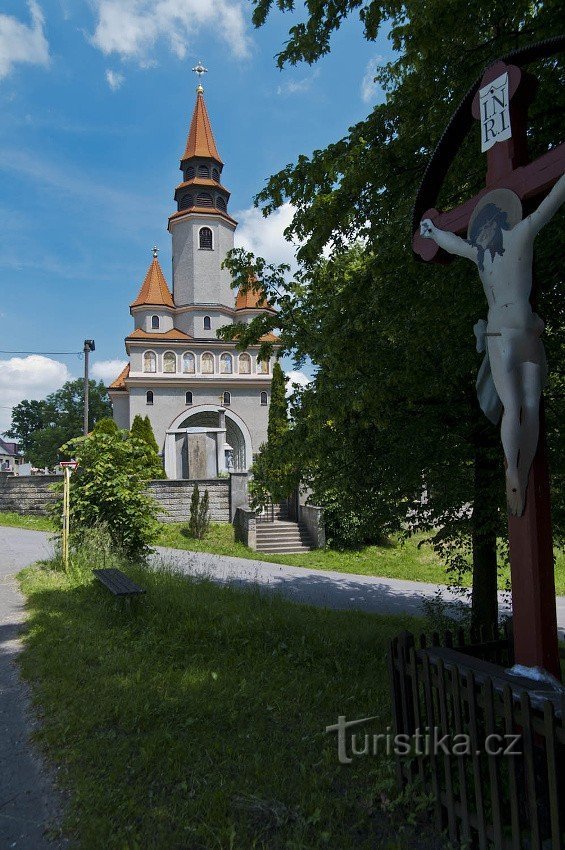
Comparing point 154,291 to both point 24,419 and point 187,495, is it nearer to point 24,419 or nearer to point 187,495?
point 187,495

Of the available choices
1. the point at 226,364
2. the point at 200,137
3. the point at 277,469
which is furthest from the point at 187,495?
the point at 200,137

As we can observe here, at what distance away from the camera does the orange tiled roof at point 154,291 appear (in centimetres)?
3500

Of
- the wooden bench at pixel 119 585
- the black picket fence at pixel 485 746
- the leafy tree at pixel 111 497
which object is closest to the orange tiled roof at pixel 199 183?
the leafy tree at pixel 111 497

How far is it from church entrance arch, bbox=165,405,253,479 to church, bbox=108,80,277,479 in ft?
0.20

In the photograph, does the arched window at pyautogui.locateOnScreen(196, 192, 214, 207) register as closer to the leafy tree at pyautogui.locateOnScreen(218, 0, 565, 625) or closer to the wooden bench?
the leafy tree at pyautogui.locateOnScreen(218, 0, 565, 625)

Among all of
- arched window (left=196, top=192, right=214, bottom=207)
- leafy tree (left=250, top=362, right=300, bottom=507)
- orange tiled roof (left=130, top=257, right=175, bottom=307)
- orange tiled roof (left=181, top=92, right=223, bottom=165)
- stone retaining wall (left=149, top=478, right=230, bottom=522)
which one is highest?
orange tiled roof (left=181, top=92, right=223, bottom=165)

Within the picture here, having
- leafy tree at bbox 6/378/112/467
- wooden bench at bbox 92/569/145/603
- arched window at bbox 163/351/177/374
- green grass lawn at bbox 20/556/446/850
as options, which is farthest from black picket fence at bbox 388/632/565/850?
leafy tree at bbox 6/378/112/467

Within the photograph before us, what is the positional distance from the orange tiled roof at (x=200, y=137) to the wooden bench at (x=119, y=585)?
3344cm

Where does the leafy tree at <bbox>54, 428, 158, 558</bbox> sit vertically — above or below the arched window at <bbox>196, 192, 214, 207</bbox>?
below

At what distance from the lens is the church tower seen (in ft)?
112

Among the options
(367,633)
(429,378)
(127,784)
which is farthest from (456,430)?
(127,784)

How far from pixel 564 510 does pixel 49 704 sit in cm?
502

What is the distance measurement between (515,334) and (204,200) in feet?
117

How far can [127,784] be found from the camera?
3.26m
